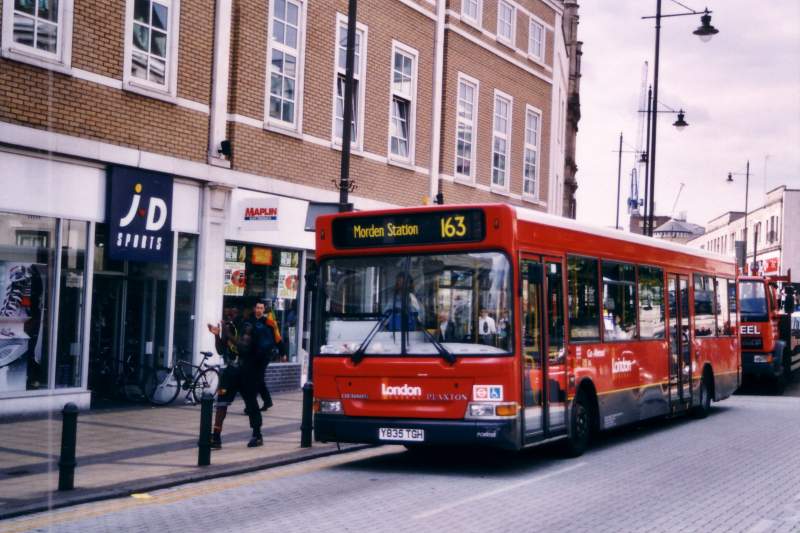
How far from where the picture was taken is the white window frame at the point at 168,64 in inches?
656

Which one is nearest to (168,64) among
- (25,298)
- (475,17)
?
(25,298)

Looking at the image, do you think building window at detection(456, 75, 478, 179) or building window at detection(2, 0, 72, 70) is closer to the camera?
building window at detection(2, 0, 72, 70)

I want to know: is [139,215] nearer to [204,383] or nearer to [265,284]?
[204,383]

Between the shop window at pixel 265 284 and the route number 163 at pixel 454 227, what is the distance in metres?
8.18

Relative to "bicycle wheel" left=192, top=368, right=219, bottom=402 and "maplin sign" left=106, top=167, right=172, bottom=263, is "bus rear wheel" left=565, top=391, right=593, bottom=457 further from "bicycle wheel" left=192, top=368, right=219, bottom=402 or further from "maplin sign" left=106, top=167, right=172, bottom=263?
"maplin sign" left=106, top=167, right=172, bottom=263

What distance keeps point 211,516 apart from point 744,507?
15.1 ft

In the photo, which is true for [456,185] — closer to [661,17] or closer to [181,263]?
[661,17]

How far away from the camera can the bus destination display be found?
35.8 ft

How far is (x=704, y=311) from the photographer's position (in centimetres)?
1762

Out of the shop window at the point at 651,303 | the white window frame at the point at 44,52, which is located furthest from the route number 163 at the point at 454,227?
the white window frame at the point at 44,52

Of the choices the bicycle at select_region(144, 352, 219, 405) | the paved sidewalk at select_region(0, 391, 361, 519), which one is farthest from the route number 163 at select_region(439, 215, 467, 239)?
the bicycle at select_region(144, 352, 219, 405)

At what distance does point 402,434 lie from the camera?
1094 centimetres

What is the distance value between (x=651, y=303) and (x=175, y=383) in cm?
784

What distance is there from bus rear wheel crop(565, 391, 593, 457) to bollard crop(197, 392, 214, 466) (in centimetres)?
405
